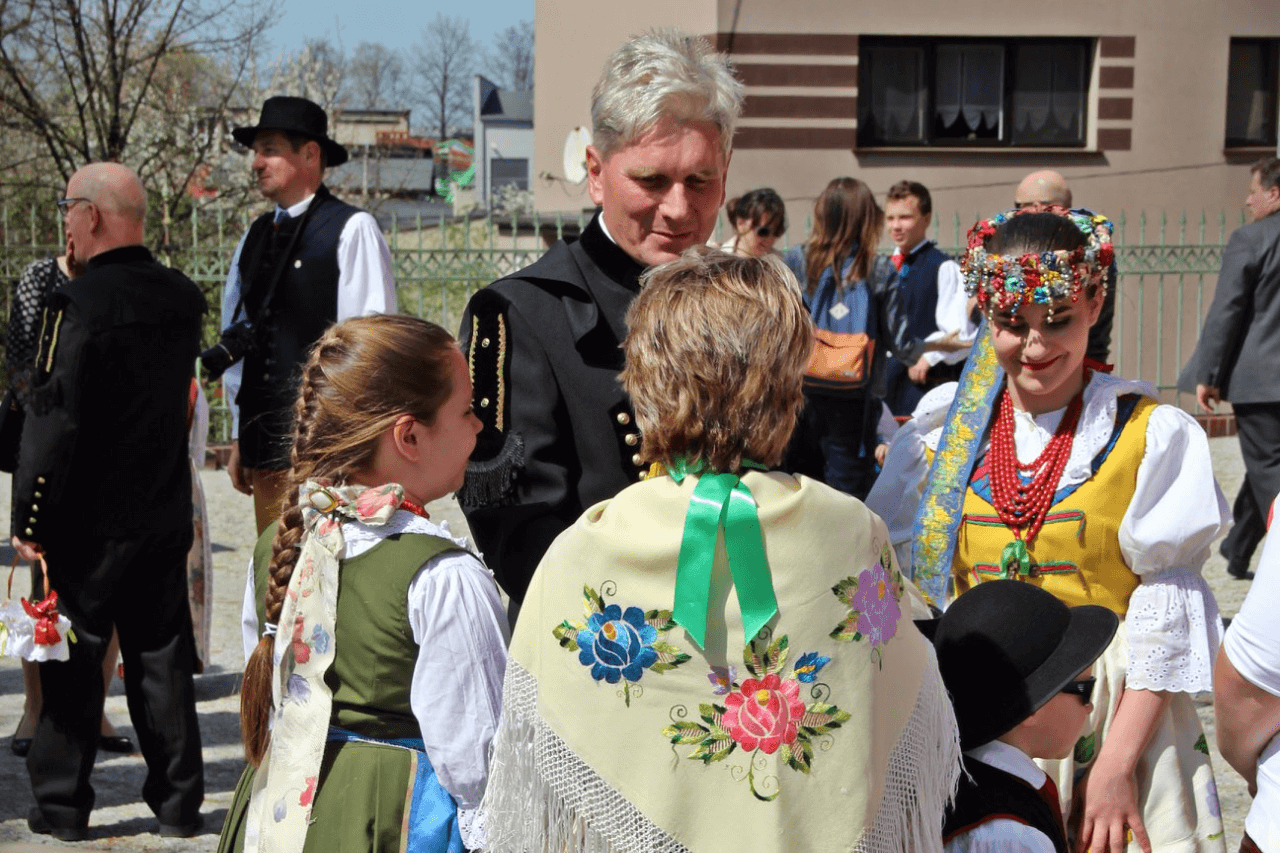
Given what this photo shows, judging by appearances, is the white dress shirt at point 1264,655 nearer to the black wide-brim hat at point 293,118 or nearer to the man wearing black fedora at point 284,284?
the man wearing black fedora at point 284,284

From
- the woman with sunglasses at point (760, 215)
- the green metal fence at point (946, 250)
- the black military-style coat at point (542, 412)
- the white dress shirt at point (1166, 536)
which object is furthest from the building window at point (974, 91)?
the black military-style coat at point (542, 412)

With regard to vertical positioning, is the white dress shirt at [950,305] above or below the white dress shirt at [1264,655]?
above

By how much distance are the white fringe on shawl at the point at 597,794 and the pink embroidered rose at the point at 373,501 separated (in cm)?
45

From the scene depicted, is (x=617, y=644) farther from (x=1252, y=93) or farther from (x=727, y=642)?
(x=1252, y=93)

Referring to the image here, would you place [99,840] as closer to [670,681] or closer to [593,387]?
[593,387]

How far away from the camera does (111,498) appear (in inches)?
167

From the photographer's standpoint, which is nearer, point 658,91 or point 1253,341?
point 658,91

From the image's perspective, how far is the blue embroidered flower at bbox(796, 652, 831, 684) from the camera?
1735mm

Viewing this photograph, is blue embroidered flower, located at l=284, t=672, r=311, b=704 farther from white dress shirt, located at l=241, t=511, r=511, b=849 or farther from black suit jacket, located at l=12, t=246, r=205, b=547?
black suit jacket, located at l=12, t=246, r=205, b=547

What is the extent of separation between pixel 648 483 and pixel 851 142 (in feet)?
35.9

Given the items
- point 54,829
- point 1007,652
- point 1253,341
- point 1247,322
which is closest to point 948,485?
point 1007,652

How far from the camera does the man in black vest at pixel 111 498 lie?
4145mm

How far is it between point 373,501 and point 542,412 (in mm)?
307

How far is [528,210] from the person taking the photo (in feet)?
59.0
